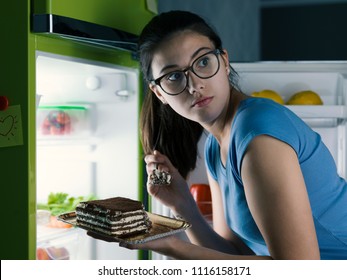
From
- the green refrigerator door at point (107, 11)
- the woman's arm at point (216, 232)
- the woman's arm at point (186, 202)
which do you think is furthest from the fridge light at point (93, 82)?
the woman's arm at point (216, 232)

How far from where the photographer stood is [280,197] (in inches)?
45.8

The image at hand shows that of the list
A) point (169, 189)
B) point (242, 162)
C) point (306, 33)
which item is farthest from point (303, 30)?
point (242, 162)

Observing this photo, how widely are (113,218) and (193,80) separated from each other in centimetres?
40

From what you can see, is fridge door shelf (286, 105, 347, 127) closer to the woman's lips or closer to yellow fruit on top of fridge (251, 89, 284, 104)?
yellow fruit on top of fridge (251, 89, 284, 104)

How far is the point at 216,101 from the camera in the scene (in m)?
1.33

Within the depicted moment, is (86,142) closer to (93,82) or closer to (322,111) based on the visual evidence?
(93,82)

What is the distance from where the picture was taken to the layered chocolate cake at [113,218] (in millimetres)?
1348

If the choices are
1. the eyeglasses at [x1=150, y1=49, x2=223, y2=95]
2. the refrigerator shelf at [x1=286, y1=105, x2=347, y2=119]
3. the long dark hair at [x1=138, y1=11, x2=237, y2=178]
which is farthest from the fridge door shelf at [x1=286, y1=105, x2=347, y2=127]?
the eyeglasses at [x1=150, y1=49, x2=223, y2=95]

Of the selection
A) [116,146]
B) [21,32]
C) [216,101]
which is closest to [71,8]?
[21,32]

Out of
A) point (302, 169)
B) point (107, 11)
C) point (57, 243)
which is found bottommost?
point (57, 243)

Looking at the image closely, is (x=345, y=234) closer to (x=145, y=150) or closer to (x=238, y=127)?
(x=238, y=127)

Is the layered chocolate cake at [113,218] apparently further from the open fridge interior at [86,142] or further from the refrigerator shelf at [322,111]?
the refrigerator shelf at [322,111]

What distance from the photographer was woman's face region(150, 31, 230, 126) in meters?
1.32

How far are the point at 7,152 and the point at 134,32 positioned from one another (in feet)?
2.11
